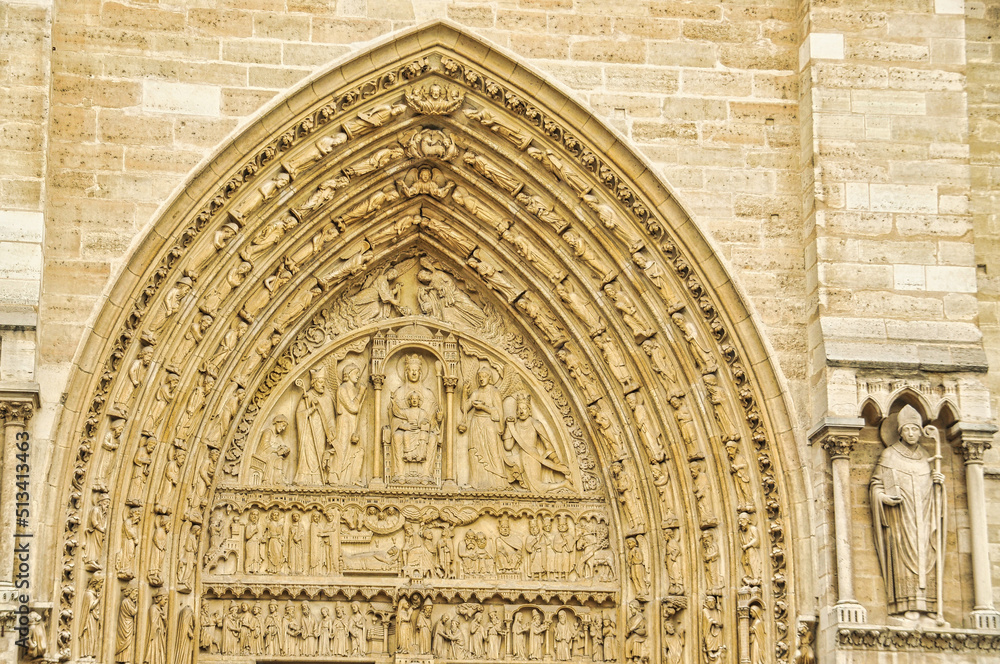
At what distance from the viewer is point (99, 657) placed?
11.4m

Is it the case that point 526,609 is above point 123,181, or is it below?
below

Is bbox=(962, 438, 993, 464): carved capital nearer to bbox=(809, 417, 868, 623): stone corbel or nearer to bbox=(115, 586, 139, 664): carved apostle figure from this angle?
bbox=(809, 417, 868, 623): stone corbel

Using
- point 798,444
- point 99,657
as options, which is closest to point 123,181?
point 99,657

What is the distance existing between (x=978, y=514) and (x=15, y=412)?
20.3 ft

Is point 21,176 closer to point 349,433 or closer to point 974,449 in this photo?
point 349,433

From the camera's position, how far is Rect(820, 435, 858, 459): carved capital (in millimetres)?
11633

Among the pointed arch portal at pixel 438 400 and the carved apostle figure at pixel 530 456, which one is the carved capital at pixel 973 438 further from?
the carved apostle figure at pixel 530 456

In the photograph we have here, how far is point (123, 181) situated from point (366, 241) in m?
1.98

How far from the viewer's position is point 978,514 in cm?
1160

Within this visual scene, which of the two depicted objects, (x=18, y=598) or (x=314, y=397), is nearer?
(x=18, y=598)

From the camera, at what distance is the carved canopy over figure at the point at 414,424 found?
12891 mm

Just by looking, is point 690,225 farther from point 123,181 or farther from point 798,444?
point 123,181

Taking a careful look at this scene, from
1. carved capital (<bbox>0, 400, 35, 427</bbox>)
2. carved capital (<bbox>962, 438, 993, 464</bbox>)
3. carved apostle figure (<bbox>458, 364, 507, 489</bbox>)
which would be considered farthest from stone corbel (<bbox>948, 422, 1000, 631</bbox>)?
carved capital (<bbox>0, 400, 35, 427</bbox>)

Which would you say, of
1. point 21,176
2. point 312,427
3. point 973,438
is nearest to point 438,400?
point 312,427
